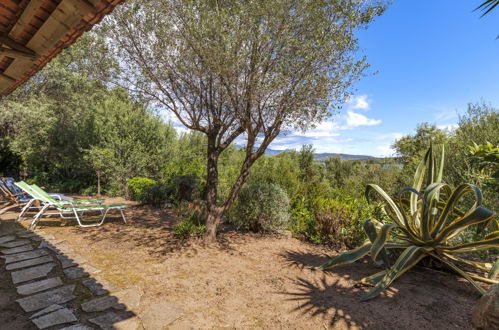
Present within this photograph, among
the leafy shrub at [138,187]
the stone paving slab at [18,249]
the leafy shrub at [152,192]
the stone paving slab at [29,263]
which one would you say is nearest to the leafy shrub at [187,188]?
the leafy shrub at [152,192]

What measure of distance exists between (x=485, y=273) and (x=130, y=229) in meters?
7.64

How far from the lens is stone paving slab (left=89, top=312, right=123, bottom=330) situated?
99.7 inches

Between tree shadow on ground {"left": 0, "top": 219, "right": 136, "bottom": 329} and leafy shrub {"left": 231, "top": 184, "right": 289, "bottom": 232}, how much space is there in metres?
3.77

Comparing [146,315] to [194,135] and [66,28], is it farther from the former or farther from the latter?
[194,135]

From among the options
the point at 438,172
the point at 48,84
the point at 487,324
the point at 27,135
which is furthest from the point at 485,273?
the point at 48,84

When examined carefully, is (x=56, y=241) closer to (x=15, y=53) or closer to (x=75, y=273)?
(x=75, y=273)

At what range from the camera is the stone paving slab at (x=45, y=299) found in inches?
111

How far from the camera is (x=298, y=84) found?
483 cm

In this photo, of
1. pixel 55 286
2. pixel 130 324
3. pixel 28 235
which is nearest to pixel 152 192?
pixel 28 235

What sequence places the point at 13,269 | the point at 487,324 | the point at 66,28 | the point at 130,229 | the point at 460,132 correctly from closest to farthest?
the point at 487,324 < the point at 66,28 < the point at 13,269 < the point at 130,229 < the point at 460,132

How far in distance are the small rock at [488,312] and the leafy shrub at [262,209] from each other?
4.20 metres

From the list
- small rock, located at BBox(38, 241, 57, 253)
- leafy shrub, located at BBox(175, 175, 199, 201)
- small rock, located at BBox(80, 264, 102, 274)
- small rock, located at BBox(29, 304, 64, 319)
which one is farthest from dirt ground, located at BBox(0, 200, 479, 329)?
leafy shrub, located at BBox(175, 175, 199, 201)

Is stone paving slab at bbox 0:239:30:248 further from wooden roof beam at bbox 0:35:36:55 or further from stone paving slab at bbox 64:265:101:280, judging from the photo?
wooden roof beam at bbox 0:35:36:55

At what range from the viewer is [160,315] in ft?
9.12
